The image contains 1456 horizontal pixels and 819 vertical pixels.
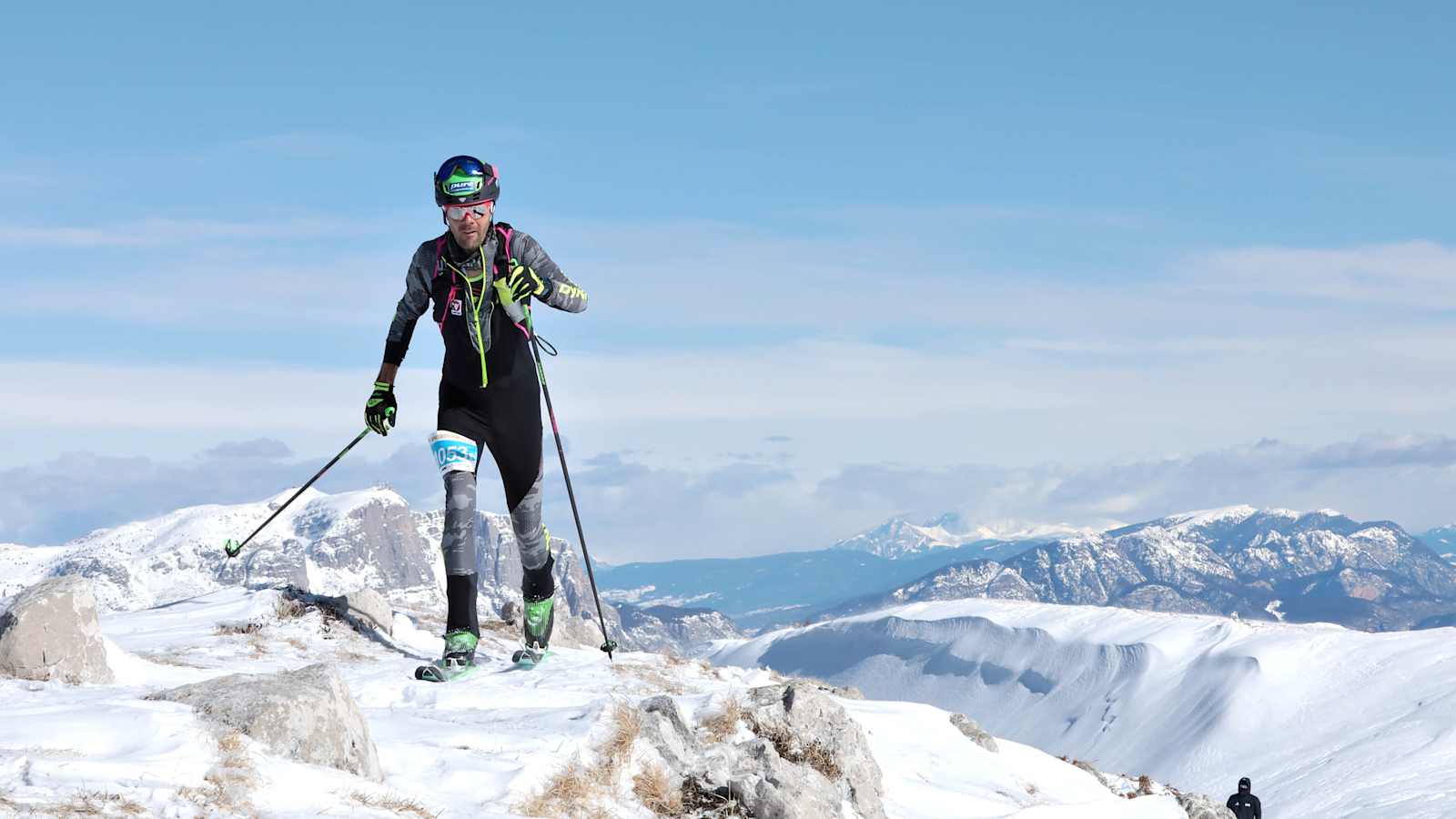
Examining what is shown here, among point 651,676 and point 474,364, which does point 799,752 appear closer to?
point 651,676

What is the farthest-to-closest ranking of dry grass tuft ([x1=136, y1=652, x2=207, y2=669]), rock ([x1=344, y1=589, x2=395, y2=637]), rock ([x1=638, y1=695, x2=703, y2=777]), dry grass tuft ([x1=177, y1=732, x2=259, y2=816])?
rock ([x1=344, y1=589, x2=395, y2=637]) → dry grass tuft ([x1=136, y1=652, x2=207, y2=669]) → rock ([x1=638, y1=695, x2=703, y2=777]) → dry grass tuft ([x1=177, y1=732, x2=259, y2=816])

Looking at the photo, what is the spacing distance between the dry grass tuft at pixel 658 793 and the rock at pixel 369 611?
27.4 feet

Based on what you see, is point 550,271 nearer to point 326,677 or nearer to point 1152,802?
point 326,677

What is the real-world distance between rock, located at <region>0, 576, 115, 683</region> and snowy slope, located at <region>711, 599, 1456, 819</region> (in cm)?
7876

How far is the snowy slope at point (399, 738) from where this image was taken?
22.1 ft

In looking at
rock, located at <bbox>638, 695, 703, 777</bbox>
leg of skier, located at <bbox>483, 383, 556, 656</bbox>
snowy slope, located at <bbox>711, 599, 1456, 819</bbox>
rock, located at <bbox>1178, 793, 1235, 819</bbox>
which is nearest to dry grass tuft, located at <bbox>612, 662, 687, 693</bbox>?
leg of skier, located at <bbox>483, 383, 556, 656</bbox>

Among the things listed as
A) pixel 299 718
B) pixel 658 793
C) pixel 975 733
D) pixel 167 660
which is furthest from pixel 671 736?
pixel 167 660

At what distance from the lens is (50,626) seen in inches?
395

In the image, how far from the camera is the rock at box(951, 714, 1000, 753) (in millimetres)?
13648

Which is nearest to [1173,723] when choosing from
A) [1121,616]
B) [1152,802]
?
[1121,616]

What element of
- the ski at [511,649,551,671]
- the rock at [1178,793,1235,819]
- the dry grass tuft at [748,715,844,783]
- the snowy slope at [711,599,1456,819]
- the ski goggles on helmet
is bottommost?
the snowy slope at [711,599,1456,819]

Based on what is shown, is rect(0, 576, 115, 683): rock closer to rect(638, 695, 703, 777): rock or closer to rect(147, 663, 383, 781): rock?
rect(147, 663, 383, 781): rock

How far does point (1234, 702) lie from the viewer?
150250mm

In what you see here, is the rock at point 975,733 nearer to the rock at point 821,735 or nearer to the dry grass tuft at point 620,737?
the rock at point 821,735
